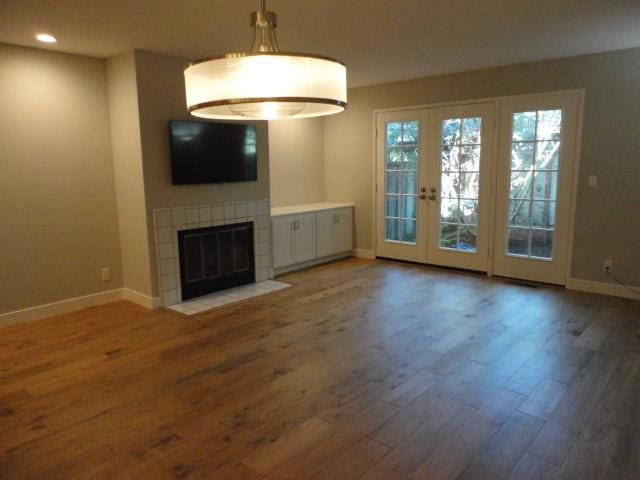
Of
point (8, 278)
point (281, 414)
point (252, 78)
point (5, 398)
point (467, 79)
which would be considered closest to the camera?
point (252, 78)

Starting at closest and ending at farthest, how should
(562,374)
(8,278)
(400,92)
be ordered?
(562,374), (8,278), (400,92)

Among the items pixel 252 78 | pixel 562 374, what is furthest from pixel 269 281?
pixel 252 78

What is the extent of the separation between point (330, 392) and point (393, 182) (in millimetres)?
3954

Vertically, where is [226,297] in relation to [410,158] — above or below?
below

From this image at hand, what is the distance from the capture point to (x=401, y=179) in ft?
20.1

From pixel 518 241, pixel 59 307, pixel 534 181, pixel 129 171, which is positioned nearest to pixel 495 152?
pixel 534 181

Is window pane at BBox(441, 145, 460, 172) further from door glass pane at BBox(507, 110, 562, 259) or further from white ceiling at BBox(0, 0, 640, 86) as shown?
white ceiling at BBox(0, 0, 640, 86)

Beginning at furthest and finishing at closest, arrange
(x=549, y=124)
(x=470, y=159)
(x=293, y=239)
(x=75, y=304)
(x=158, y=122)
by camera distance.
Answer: (x=293, y=239) < (x=470, y=159) < (x=549, y=124) < (x=75, y=304) < (x=158, y=122)

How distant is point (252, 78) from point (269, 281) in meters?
3.93

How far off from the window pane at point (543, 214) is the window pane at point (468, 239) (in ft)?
2.29

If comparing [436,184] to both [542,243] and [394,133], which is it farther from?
[542,243]

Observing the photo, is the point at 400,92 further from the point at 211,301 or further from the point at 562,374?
the point at 562,374

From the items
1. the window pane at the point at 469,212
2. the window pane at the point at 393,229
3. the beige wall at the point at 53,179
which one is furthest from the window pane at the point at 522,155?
the beige wall at the point at 53,179

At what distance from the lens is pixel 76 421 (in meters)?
2.49
